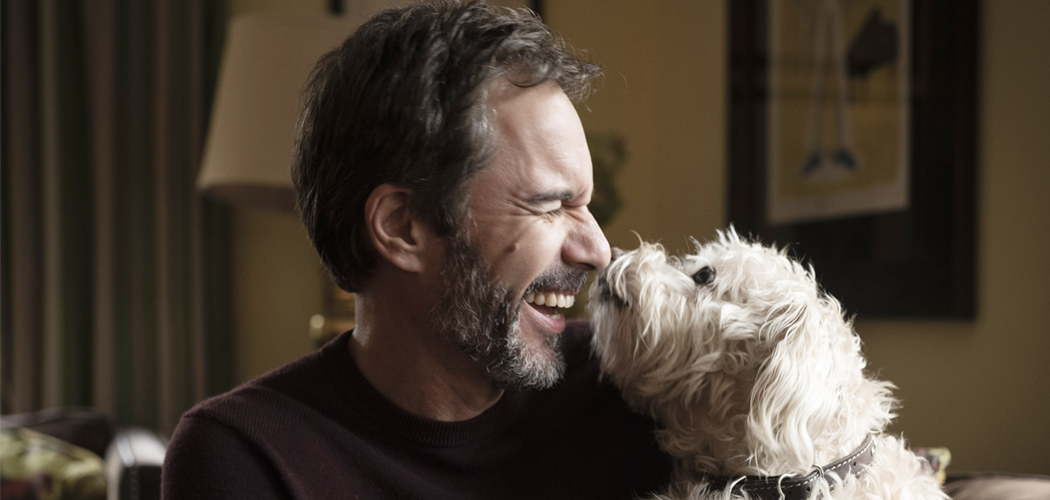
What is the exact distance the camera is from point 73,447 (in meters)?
2.01

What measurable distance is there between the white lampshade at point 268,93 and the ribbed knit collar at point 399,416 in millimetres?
1236

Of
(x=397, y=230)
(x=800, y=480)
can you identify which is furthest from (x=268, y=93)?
(x=800, y=480)

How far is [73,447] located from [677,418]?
1.72 metres

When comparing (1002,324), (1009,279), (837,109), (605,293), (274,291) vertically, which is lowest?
(274,291)

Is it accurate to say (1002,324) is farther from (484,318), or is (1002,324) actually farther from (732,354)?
(484,318)

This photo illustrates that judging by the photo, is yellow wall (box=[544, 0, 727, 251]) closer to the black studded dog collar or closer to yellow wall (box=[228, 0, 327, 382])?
yellow wall (box=[228, 0, 327, 382])

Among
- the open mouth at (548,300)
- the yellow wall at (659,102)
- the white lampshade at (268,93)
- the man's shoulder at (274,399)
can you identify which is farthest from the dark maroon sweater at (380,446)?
the yellow wall at (659,102)

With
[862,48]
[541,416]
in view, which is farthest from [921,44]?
[541,416]

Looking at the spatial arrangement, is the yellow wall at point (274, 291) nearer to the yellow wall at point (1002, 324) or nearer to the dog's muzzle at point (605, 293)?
the yellow wall at point (1002, 324)

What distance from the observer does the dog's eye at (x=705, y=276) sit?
112cm

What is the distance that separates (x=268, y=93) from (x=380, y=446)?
1452 mm

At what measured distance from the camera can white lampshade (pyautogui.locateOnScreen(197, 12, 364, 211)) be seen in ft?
7.01

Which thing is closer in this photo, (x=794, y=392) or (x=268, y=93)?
(x=794, y=392)

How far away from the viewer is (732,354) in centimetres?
105
